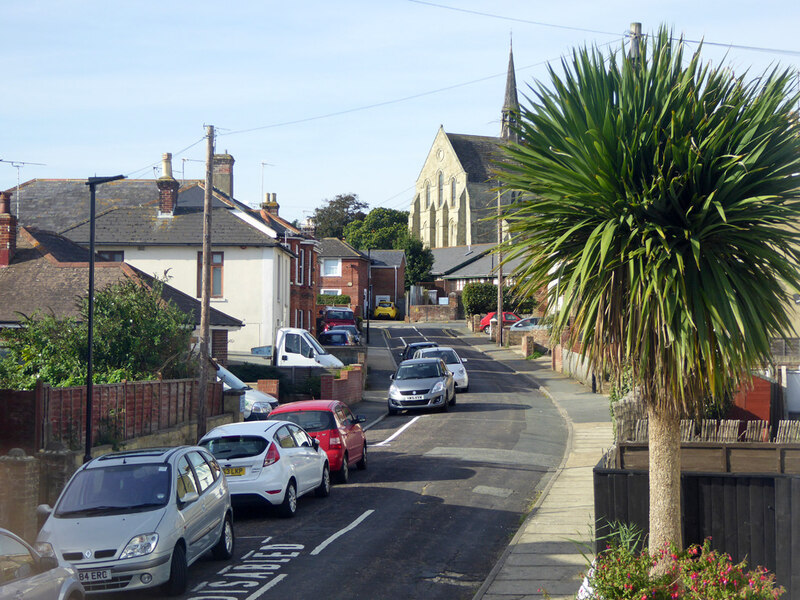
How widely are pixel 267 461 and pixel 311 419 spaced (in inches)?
148

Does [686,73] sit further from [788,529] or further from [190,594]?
[190,594]

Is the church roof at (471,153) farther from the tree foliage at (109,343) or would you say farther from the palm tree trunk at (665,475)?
the palm tree trunk at (665,475)

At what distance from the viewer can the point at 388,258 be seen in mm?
86312

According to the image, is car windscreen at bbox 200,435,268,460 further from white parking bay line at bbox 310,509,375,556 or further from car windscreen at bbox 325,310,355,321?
car windscreen at bbox 325,310,355,321

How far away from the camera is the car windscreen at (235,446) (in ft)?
47.3

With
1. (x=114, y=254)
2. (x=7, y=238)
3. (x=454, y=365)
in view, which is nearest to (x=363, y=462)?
(x=7, y=238)

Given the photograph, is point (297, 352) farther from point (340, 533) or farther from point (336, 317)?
point (340, 533)

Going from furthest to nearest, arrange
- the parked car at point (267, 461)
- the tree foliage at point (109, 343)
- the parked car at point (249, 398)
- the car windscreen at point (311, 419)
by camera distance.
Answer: the parked car at point (249, 398) < the tree foliage at point (109, 343) < the car windscreen at point (311, 419) < the parked car at point (267, 461)

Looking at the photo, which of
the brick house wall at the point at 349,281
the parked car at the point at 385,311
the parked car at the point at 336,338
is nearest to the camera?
the parked car at the point at 336,338

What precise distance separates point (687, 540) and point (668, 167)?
4281mm

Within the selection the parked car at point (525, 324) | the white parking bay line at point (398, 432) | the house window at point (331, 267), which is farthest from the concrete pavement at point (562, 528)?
the house window at point (331, 267)

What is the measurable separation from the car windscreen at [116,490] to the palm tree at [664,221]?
5.60 meters

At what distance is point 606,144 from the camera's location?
276 inches

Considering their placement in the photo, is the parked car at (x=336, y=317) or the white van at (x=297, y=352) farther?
the parked car at (x=336, y=317)
